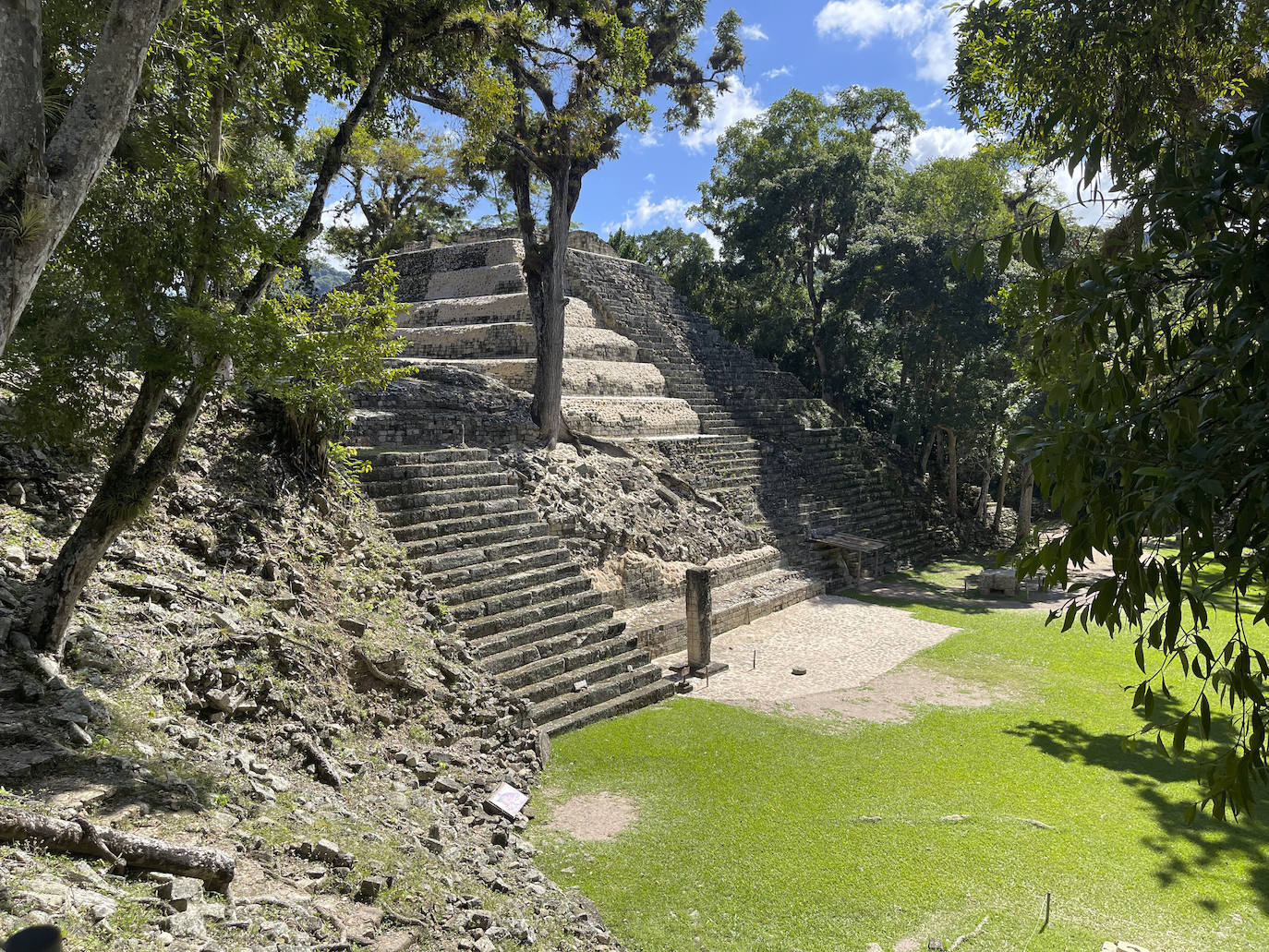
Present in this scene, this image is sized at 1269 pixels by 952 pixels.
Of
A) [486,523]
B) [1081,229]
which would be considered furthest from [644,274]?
[486,523]

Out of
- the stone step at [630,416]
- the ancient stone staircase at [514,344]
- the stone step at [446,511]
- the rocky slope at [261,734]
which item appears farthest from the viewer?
the ancient stone staircase at [514,344]

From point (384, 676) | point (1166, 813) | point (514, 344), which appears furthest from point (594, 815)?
point (514, 344)

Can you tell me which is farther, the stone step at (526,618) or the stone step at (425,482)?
the stone step at (425,482)

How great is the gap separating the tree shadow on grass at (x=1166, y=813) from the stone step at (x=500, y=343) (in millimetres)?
11182

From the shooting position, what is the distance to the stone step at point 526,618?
318 inches

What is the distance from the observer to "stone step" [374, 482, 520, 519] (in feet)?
29.1

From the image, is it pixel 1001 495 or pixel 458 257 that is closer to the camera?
pixel 1001 495

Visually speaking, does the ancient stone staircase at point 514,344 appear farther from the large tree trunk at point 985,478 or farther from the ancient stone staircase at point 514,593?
Result: the large tree trunk at point 985,478

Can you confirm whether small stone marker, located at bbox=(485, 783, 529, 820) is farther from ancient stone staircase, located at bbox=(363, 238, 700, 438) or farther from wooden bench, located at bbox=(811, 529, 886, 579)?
wooden bench, located at bbox=(811, 529, 886, 579)

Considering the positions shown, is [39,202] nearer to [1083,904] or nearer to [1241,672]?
[1241,672]

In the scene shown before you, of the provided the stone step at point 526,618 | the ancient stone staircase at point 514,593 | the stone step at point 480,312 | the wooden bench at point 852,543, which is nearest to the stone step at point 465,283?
the stone step at point 480,312

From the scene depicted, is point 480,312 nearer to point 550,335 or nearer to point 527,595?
point 550,335

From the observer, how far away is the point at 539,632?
8477 mm

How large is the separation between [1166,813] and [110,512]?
25.6 feet
